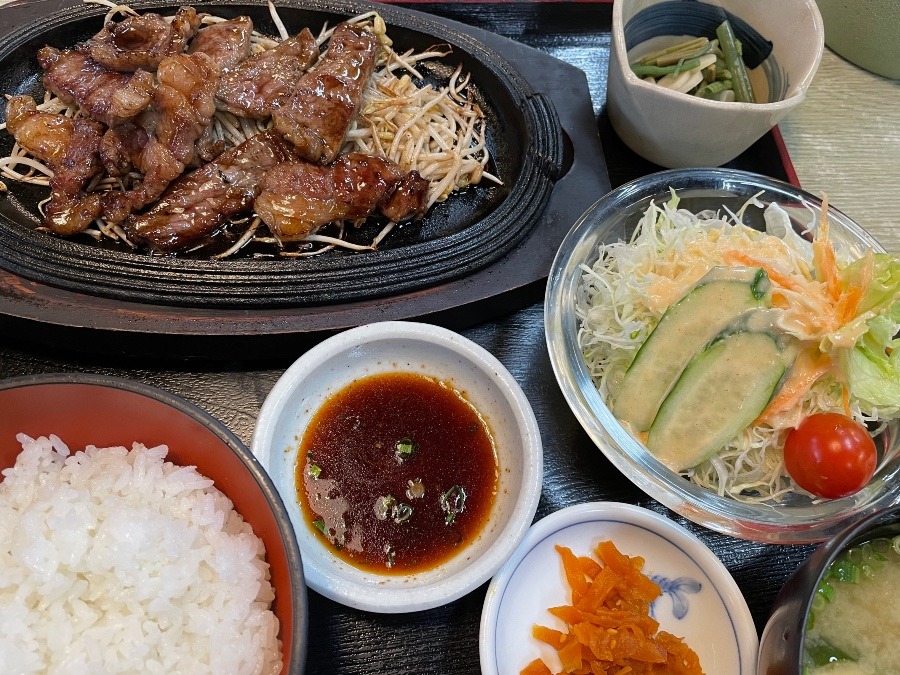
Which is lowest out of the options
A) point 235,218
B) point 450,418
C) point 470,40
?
point 450,418

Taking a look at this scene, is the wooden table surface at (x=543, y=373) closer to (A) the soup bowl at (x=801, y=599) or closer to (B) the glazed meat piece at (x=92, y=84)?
(A) the soup bowl at (x=801, y=599)

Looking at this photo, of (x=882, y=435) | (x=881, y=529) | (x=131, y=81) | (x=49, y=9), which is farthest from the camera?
(x=49, y=9)

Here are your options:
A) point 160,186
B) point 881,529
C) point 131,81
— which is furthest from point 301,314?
point 881,529

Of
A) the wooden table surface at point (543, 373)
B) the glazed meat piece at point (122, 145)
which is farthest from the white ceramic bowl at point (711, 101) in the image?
the glazed meat piece at point (122, 145)

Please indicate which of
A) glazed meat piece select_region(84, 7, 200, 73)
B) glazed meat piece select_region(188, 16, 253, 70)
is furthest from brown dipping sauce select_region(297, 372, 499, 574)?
glazed meat piece select_region(84, 7, 200, 73)

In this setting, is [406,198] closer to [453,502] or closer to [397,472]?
[397,472]

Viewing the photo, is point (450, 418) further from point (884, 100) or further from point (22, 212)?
point (884, 100)
